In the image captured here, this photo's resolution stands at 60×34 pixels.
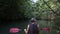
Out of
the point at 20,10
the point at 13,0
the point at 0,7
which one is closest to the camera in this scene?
the point at 0,7

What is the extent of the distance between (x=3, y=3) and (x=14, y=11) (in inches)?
162

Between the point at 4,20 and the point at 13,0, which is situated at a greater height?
the point at 13,0

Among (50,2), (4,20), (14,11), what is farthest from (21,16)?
(50,2)

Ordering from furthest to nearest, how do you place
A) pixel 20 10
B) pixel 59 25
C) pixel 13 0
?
pixel 20 10 → pixel 13 0 → pixel 59 25

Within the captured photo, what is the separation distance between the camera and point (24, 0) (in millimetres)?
40219

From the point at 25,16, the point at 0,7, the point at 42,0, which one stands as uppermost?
the point at 42,0

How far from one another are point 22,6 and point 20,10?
3.93 ft

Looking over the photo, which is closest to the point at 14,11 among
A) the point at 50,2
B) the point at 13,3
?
the point at 13,3

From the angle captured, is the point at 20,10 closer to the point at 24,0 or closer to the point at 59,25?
the point at 24,0

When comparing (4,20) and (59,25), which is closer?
(59,25)

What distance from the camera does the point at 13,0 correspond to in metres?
35.2

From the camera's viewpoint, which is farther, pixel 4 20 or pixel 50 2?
pixel 4 20

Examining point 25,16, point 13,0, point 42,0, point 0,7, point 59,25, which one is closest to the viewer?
point 59,25

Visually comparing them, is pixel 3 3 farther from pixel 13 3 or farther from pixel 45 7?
pixel 45 7
